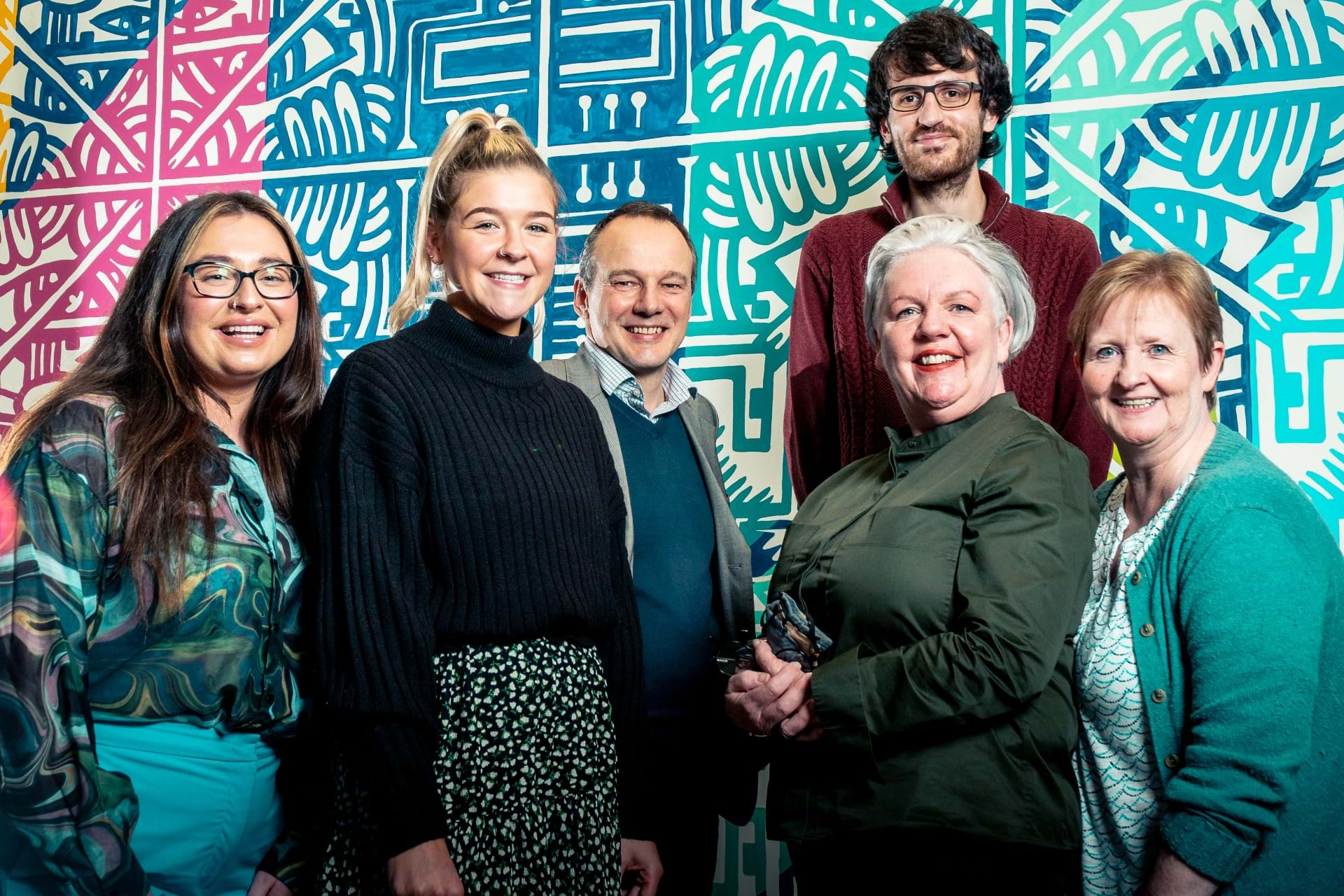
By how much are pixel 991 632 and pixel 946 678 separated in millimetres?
86

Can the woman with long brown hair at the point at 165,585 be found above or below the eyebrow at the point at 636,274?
below

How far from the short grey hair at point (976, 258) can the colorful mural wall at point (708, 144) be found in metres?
1.49

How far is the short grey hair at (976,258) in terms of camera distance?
1.92m

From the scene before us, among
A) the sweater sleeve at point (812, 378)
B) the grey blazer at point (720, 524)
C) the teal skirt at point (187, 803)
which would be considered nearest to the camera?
the teal skirt at point (187, 803)

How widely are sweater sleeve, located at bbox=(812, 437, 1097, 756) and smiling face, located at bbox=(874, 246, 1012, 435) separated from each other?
0.20 m

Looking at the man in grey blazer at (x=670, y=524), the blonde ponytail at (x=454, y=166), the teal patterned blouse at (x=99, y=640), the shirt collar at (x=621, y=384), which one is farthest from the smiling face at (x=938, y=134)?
the teal patterned blouse at (x=99, y=640)

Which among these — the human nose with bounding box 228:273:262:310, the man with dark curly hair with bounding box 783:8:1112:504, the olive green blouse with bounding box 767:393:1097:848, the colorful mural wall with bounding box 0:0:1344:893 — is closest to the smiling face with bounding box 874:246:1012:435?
→ the olive green blouse with bounding box 767:393:1097:848

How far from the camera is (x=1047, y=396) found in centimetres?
251

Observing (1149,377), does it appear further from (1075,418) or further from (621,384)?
(621,384)

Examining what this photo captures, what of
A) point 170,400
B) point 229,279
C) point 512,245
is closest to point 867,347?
point 512,245

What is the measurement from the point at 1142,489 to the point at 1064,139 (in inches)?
69.2

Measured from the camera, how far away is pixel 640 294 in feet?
8.23

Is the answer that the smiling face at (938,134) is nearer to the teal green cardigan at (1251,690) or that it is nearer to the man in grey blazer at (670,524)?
the man in grey blazer at (670,524)

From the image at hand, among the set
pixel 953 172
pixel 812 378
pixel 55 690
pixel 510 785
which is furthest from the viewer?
pixel 812 378
